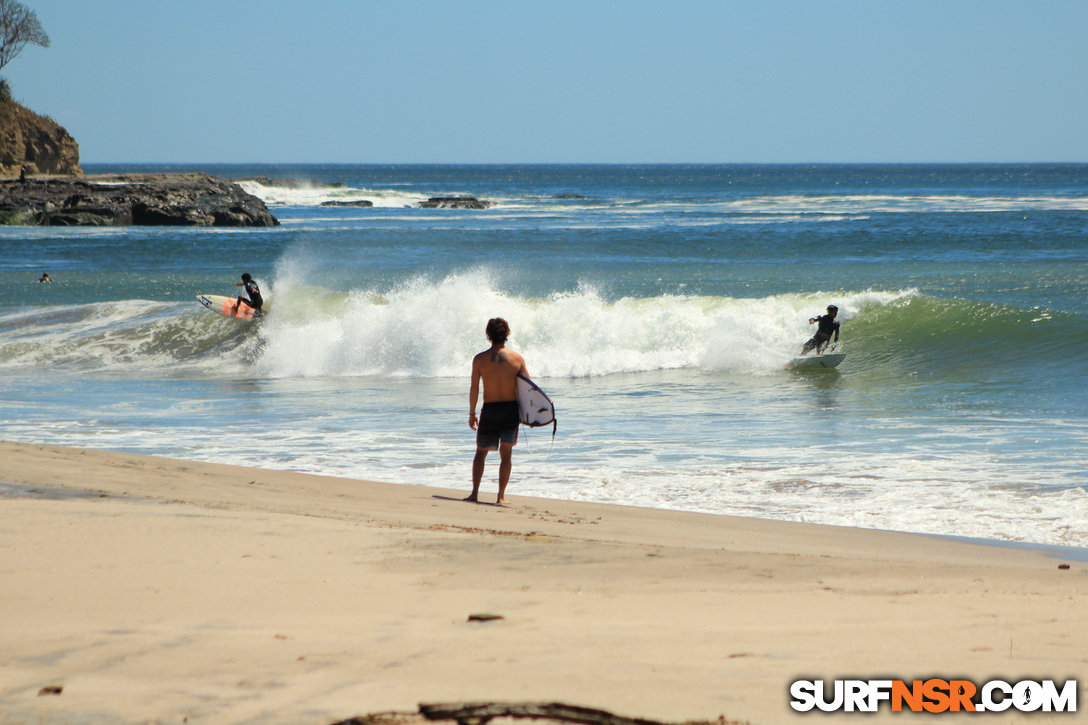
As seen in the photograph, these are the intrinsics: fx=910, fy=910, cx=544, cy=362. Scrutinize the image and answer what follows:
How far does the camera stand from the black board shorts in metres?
6.75

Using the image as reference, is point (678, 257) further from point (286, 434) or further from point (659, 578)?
point (659, 578)

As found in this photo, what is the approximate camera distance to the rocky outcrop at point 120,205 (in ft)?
145

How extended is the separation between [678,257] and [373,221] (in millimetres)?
25602

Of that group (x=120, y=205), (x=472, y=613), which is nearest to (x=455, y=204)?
(x=120, y=205)

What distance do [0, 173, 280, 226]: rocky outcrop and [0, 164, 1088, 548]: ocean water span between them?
38.3ft

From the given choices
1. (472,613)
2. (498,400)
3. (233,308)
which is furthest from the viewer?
(233,308)

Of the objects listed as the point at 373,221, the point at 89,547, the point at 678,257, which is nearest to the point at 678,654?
the point at 89,547

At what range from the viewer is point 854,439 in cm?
932

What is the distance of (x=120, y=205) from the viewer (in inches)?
1821

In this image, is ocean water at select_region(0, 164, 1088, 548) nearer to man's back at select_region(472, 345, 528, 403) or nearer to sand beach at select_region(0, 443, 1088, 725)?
man's back at select_region(472, 345, 528, 403)
